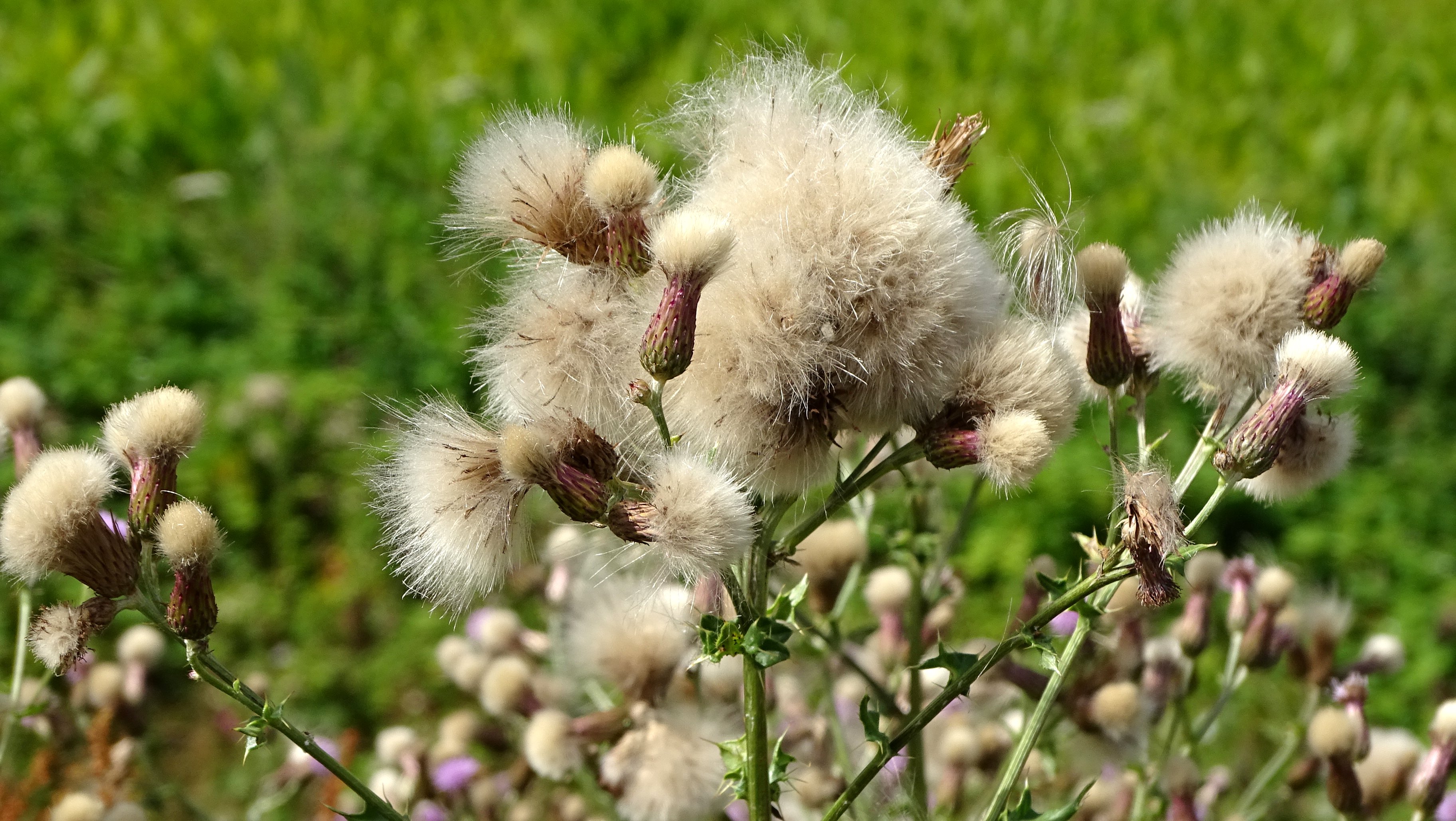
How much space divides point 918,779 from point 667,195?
86 cm

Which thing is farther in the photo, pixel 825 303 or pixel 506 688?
pixel 506 688

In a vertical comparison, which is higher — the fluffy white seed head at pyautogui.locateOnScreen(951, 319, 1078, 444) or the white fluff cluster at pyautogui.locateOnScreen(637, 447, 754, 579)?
the fluffy white seed head at pyautogui.locateOnScreen(951, 319, 1078, 444)

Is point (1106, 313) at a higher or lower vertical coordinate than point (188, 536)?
higher

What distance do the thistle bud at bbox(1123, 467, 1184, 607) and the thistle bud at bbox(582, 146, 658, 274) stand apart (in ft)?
1.70

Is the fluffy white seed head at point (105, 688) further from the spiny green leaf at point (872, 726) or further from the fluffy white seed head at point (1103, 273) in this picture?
the fluffy white seed head at point (1103, 273)

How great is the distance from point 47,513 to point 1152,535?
1041 millimetres

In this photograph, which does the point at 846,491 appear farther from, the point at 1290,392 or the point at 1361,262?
the point at 1361,262

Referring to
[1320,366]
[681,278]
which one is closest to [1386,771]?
[1320,366]

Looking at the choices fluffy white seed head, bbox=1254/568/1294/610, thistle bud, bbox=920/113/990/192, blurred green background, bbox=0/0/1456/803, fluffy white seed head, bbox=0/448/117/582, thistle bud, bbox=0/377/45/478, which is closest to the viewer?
fluffy white seed head, bbox=0/448/117/582

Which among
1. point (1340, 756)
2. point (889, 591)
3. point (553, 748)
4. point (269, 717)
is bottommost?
point (269, 717)

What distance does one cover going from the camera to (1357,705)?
6.36ft

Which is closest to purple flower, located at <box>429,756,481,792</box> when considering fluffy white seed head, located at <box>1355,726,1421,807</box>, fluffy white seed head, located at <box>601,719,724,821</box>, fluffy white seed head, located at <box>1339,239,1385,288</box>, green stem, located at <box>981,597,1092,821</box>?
fluffy white seed head, located at <box>601,719,724,821</box>

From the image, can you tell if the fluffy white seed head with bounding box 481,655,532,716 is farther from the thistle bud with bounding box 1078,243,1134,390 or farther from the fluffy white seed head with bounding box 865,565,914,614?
the thistle bud with bounding box 1078,243,1134,390

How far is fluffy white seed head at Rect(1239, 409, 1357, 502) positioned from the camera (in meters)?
1.37
